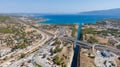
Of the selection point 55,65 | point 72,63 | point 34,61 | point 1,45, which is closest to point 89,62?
point 72,63

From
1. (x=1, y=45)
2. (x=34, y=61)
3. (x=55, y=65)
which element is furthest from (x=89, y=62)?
(x=1, y=45)

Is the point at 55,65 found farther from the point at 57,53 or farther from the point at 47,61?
the point at 57,53

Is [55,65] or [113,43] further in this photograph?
[113,43]

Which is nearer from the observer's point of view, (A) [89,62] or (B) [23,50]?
(A) [89,62]

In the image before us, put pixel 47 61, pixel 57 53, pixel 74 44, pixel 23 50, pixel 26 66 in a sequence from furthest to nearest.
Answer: pixel 74 44
pixel 23 50
pixel 57 53
pixel 47 61
pixel 26 66

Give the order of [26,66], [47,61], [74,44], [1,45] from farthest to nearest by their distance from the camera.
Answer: [74,44]
[1,45]
[47,61]
[26,66]

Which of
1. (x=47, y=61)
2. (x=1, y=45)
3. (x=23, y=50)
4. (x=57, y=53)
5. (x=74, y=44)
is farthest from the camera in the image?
(x=74, y=44)

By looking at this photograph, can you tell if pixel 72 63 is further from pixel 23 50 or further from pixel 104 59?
pixel 23 50

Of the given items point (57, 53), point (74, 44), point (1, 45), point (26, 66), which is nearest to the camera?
point (26, 66)
